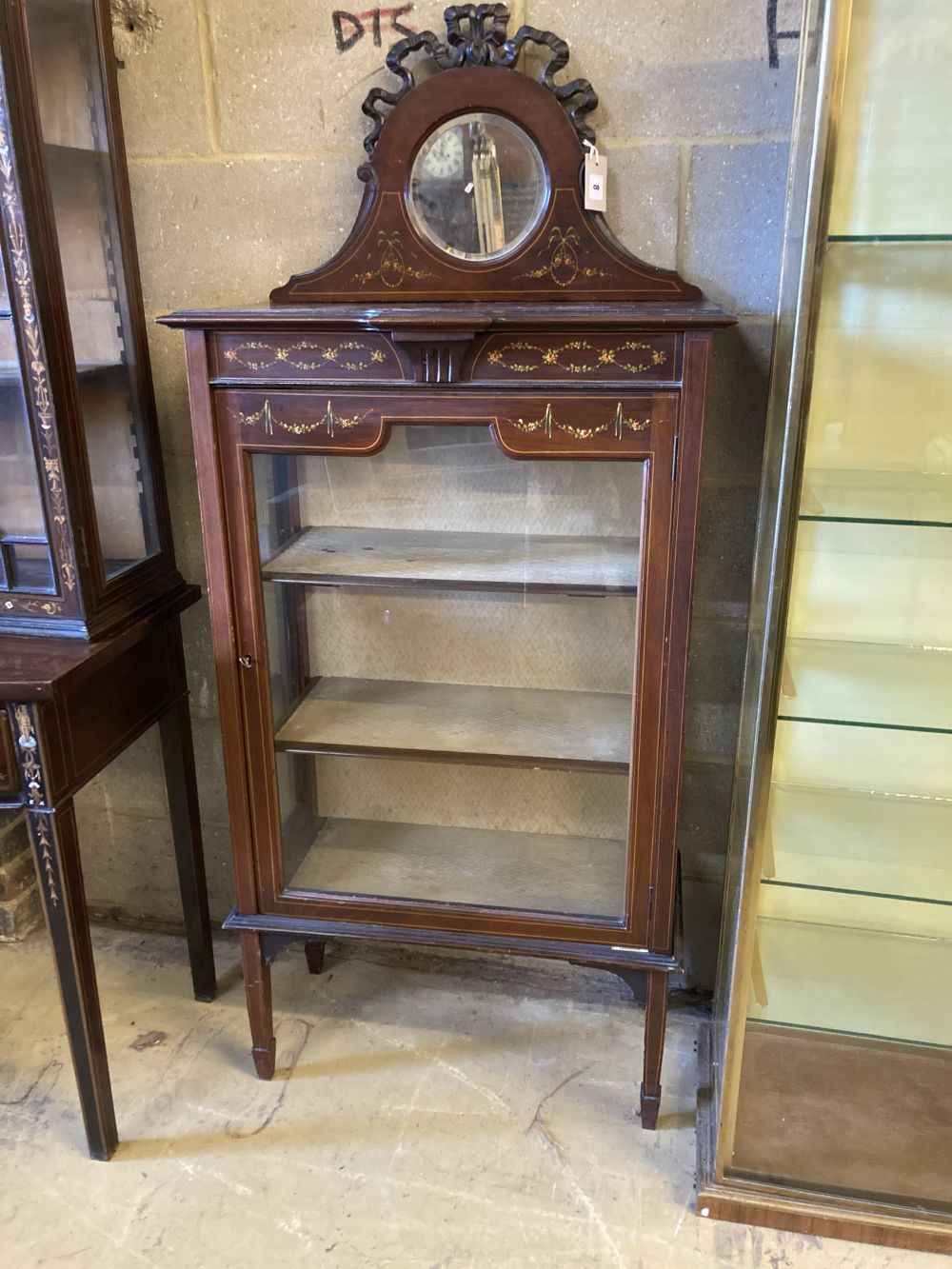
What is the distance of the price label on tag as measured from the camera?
1.43 meters

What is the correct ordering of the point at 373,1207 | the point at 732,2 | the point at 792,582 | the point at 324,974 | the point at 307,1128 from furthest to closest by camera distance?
1. the point at 324,974
2. the point at 307,1128
3. the point at 373,1207
4. the point at 732,2
5. the point at 792,582

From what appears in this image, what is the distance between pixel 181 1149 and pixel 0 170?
1555mm

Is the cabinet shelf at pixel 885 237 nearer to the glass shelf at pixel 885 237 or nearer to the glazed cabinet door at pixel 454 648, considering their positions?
the glass shelf at pixel 885 237

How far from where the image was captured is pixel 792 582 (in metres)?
1.21

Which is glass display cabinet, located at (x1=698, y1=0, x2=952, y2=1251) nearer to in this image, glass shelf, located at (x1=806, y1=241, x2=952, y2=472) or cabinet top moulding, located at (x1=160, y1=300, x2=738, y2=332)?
glass shelf, located at (x1=806, y1=241, x2=952, y2=472)

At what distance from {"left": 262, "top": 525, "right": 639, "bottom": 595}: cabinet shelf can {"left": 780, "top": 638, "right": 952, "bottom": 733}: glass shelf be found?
290 mm

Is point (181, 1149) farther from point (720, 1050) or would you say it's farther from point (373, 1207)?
point (720, 1050)

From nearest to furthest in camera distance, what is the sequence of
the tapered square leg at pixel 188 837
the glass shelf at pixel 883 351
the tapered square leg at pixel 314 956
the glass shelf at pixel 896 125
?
the glass shelf at pixel 896 125 < the glass shelf at pixel 883 351 < the tapered square leg at pixel 188 837 < the tapered square leg at pixel 314 956

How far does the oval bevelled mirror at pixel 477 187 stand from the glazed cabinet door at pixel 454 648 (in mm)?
361

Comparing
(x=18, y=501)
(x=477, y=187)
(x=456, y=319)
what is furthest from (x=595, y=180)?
(x=18, y=501)

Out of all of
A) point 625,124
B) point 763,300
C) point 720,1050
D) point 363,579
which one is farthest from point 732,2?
point 720,1050

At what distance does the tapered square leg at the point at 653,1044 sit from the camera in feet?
4.98

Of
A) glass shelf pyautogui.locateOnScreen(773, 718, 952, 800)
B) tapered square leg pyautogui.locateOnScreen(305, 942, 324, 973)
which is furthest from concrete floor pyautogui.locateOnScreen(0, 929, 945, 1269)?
glass shelf pyautogui.locateOnScreen(773, 718, 952, 800)

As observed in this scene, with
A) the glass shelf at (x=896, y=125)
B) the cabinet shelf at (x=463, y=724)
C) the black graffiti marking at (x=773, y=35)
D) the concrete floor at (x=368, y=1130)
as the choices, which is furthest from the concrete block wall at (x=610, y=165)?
the concrete floor at (x=368, y=1130)
